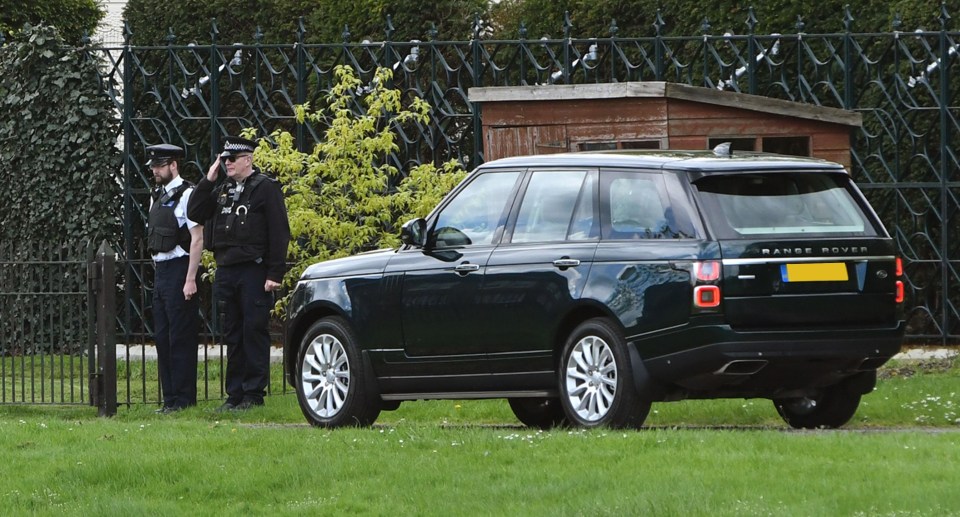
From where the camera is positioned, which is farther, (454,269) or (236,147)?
(236,147)

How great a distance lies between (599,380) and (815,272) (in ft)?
4.41

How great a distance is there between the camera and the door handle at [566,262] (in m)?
10.2

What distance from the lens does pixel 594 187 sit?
10398mm

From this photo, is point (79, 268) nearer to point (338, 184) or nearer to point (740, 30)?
point (338, 184)

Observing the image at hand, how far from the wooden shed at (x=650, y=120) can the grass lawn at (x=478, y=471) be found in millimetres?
3875

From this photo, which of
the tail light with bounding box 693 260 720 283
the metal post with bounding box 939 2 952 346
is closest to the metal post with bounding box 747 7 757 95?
the metal post with bounding box 939 2 952 346

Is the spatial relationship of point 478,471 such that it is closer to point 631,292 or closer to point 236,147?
point 631,292

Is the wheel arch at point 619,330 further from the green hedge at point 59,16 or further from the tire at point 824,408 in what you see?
the green hedge at point 59,16

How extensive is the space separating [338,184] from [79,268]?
2.31 meters

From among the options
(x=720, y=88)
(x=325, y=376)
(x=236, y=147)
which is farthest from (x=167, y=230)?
(x=720, y=88)

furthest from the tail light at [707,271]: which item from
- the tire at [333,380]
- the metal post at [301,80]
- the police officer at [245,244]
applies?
the metal post at [301,80]

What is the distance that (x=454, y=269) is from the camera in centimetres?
1092

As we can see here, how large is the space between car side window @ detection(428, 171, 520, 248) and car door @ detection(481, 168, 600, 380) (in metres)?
0.15

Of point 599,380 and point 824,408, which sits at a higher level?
point 599,380
